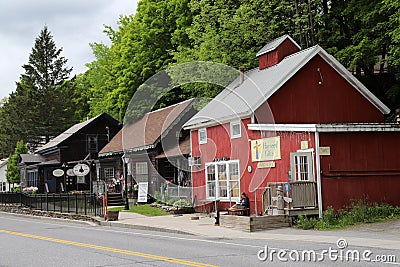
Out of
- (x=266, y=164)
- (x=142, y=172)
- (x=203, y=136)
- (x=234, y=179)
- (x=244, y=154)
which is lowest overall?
(x=234, y=179)

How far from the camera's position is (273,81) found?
28.2 metres

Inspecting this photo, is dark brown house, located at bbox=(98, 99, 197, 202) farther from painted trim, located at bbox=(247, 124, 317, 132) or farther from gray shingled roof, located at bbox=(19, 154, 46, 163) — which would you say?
gray shingled roof, located at bbox=(19, 154, 46, 163)

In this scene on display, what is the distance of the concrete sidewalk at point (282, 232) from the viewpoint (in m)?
17.2

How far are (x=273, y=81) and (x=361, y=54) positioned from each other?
306 inches

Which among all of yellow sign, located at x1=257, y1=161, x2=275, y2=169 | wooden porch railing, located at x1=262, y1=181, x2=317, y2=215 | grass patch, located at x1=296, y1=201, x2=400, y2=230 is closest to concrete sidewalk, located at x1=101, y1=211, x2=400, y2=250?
grass patch, located at x1=296, y1=201, x2=400, y2=230

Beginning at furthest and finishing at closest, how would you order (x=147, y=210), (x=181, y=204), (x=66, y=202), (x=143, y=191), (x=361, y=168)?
(x=143, y=191) < (x=66, y=202) < (x=147, y=210) < (x=181, y=204) < (x=361, y=168)

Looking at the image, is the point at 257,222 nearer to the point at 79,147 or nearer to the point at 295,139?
the point at 295,139

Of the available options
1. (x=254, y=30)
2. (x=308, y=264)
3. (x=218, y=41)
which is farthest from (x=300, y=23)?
(x=308, y=264)

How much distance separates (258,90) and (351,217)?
889 cm

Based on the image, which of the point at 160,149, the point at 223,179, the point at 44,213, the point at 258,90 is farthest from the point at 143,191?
the point at 258,90

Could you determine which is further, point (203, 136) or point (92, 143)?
point (92, 143)

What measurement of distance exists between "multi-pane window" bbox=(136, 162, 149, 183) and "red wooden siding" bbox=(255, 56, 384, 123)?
562 inches

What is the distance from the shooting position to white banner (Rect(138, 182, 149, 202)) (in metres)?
37.0

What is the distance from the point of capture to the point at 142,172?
40219mm
